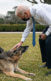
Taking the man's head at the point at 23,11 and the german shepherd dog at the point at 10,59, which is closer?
the man's head at the point at 23,11

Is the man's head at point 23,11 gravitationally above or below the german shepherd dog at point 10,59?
above

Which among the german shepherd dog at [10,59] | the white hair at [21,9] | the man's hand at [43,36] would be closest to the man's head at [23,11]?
the white hair at [21,9]

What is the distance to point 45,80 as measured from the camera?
193 inches

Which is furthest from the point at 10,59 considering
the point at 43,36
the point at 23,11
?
the point at 23,11

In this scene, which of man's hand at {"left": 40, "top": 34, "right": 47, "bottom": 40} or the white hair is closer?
the white hair

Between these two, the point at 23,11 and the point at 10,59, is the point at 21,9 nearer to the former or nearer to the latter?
the point at 23,11

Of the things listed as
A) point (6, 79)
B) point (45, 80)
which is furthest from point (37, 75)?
point (6, 79)

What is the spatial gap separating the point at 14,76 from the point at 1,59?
1.76 ft

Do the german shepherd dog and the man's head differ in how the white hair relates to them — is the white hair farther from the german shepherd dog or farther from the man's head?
the german shepherd dog

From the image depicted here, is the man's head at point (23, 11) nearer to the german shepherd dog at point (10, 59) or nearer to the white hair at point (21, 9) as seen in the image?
the white hair at point (21, 9)

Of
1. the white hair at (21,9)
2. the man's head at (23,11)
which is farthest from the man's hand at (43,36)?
the white hair at (21,9)

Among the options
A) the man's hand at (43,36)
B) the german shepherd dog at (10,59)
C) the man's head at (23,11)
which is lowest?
the german shepherd dog at (10,59)

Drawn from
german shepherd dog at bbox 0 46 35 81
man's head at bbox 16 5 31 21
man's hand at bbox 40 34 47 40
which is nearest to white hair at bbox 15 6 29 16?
man's head at bbox 16 5 31 21

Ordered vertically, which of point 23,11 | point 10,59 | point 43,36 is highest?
point 23,11
